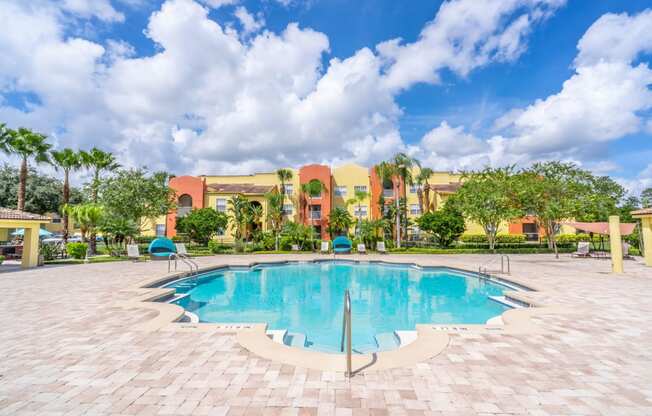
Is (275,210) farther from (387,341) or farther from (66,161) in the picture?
(387,341)

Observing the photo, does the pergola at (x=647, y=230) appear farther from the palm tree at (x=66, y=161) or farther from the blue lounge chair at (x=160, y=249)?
the palm tree at (x=66, y=161)

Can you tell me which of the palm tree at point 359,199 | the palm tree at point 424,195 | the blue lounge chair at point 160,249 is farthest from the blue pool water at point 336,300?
the palm tree at point 424,195

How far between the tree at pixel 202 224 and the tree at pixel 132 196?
497 cm

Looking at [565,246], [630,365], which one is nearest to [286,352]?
[630,365]

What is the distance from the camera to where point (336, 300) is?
12.4 m

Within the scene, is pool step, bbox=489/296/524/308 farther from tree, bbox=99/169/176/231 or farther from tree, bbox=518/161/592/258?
tree, bbox=99/169/176/231

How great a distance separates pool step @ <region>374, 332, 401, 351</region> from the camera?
23.3 ft

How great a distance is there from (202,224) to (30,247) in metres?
14.5

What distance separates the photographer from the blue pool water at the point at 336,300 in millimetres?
9211

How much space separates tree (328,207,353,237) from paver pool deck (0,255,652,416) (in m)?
29.3

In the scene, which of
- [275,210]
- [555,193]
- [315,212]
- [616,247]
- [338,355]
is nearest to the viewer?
[338,355]

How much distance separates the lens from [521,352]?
5215 millimetres

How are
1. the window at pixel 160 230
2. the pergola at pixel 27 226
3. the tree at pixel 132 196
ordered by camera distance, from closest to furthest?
the pergola at pixel 27 226 < the tree at pixel 132 196 < the window at pixel 160 230

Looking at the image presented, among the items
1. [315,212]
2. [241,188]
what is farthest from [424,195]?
[241,188]
